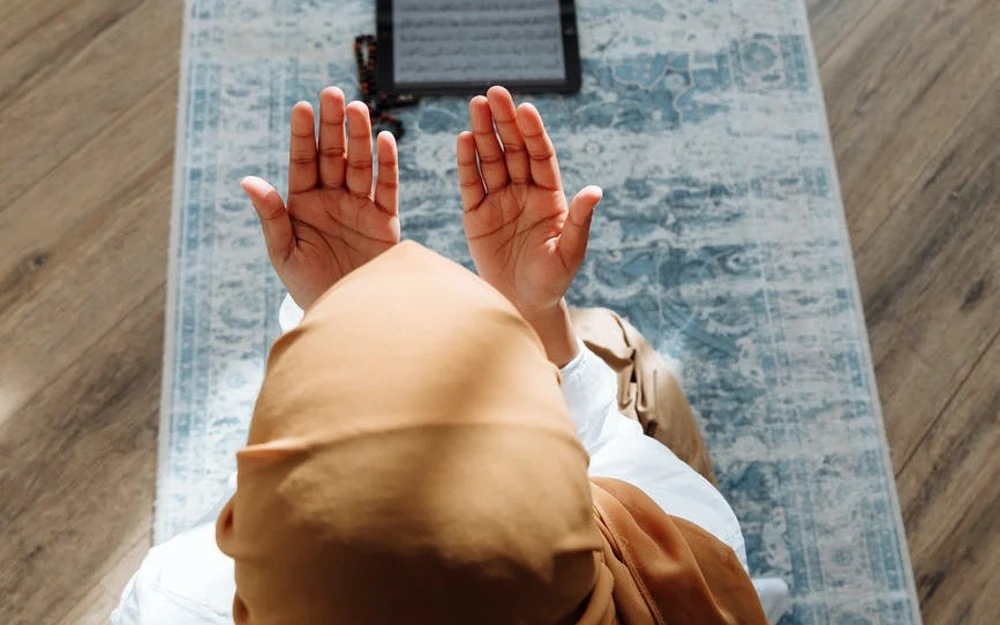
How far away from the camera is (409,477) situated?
667 mm

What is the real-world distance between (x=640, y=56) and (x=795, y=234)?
0.41 meters

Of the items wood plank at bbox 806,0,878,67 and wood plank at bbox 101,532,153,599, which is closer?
wood plank at bbox 101,532,153,599

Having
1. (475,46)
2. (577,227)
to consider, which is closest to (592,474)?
(577,227)

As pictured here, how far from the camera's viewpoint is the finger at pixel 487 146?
41.3 inches

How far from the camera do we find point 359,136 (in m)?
1.04

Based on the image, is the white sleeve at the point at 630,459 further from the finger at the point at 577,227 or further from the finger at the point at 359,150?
the finger at the point at 359,150

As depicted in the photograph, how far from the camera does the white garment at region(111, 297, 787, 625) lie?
1021 mm

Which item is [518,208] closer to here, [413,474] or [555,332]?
[555,332]

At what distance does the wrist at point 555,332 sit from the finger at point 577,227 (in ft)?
0.24

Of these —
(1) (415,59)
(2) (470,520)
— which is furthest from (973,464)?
(2) (470,520)

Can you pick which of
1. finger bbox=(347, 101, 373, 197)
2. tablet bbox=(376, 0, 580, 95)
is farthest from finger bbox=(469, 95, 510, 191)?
tablet bbox=(376, 0, 580, 95)

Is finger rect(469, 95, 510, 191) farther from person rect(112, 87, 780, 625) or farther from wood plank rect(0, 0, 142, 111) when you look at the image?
wood plank rect(0, 0, 142, 111)

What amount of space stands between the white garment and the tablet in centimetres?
76

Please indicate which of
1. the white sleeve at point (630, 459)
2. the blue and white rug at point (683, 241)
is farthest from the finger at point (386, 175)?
the blue and white rug at point (683, 241)
